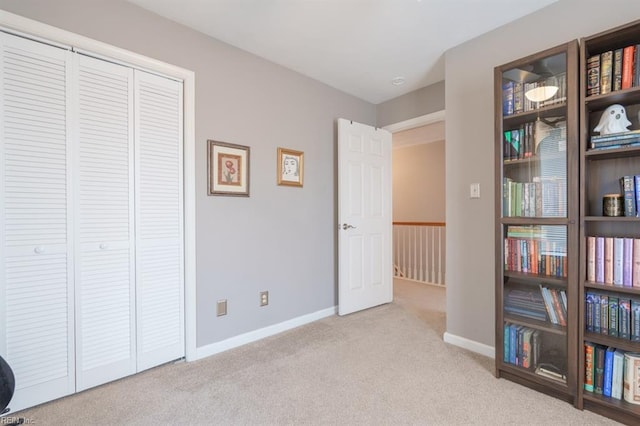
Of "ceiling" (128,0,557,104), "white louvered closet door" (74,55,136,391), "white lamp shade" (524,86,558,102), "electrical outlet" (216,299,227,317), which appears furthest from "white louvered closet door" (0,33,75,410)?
"white lamp shade" (524,86,558,102)

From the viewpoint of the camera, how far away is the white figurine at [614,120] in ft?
5.41

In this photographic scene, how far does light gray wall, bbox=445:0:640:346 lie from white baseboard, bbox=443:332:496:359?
31mm

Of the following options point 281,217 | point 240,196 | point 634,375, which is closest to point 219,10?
point 240,196

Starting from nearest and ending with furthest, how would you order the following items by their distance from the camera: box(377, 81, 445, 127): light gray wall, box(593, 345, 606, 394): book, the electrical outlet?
1. box(593, 345, 606, 394): book
2. the electrical outlet
3. box(377, 81, 445, 127): light gray wall

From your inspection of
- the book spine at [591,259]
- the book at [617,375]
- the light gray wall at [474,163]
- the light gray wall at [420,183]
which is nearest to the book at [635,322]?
the book at [617,375]

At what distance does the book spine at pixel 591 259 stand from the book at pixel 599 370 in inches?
14.9

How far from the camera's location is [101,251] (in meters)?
1.93

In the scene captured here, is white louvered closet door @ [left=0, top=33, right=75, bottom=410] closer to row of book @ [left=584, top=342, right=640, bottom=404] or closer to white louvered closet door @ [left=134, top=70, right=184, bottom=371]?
white louvered closet door @ [left=134, top=70, right=184, bottom=371]

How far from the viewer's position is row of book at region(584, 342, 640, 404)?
157cm

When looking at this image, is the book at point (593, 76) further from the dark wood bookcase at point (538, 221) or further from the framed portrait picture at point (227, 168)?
the framed portrait picture at point (227, 168)

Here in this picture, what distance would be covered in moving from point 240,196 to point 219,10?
4.32ft

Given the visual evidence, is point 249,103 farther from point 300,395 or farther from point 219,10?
point 300,395

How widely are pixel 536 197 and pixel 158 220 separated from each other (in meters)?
2.51

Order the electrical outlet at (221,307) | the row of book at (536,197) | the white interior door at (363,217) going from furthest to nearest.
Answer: the white interior door at (363,217), the electrical outlet at (221,307), the row of book at (536,197)
